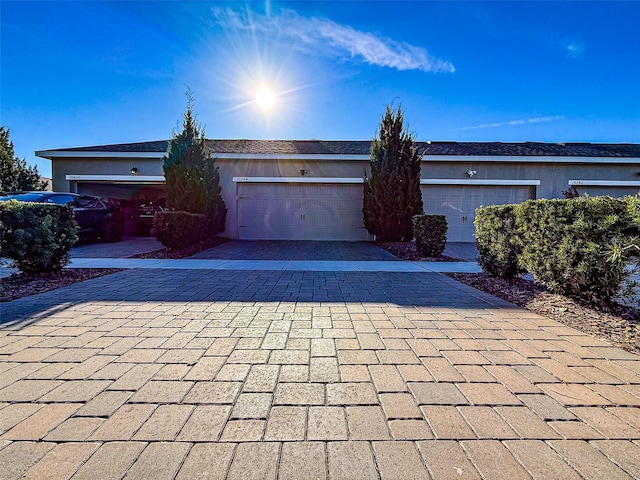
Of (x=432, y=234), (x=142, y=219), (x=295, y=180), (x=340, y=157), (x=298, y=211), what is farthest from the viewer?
(x=142, y=219)

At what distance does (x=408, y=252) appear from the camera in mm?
8844

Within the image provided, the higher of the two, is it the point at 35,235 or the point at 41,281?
the point at 35,235

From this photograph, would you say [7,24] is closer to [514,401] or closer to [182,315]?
[182,315]

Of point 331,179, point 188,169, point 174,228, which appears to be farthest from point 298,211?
point 174,228

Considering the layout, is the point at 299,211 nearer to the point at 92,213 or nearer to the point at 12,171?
the point at 92,213

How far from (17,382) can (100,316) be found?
141 centimetres

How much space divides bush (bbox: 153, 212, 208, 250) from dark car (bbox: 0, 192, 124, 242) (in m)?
2.99

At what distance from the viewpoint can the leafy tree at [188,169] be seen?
10062 millimetres

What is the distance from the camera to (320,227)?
515 inches

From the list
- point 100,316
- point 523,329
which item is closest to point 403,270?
point 523,329

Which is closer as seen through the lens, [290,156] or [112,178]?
[290,156]

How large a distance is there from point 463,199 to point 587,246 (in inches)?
398

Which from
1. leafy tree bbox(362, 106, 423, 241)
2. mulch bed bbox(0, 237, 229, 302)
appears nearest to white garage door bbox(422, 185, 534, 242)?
leafy tree bbox(362, 106, 423, 241)

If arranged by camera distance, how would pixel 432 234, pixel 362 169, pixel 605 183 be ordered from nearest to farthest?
pixel 432 234 → pixel 605 183 → pixel 362 169
